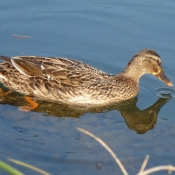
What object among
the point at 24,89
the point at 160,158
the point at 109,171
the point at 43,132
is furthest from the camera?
the point at 24,89

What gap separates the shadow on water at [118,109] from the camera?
27.8 ft

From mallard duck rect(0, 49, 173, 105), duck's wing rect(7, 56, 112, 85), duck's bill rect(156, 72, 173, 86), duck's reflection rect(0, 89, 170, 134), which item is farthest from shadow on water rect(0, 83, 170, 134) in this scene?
duck's wing rect(7, 56, 112, 85)

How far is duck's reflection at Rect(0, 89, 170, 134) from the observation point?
8.48 m

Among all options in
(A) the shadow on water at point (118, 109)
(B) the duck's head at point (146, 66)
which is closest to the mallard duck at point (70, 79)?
(B) the duck's head at point (146, 66)

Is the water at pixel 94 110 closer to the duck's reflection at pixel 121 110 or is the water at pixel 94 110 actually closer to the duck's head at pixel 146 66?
the duck's reflection at pixel 121 110

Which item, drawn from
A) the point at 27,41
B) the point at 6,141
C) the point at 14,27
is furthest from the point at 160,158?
the point at 14,27

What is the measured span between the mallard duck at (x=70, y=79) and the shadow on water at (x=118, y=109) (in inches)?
5.5

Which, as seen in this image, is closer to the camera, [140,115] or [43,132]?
[43,132]

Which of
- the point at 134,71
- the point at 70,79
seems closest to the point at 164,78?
the point at 134,71

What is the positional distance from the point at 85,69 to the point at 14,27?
2.99m

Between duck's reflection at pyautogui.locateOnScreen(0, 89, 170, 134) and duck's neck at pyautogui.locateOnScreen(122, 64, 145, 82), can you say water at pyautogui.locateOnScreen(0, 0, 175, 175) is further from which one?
duck's neck at pyautogui.locateOnScreen(122, 64, 145, 82)

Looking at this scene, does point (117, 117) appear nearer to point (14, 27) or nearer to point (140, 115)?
point (140, 115)

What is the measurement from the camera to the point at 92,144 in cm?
730

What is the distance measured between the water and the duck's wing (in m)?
0.54
